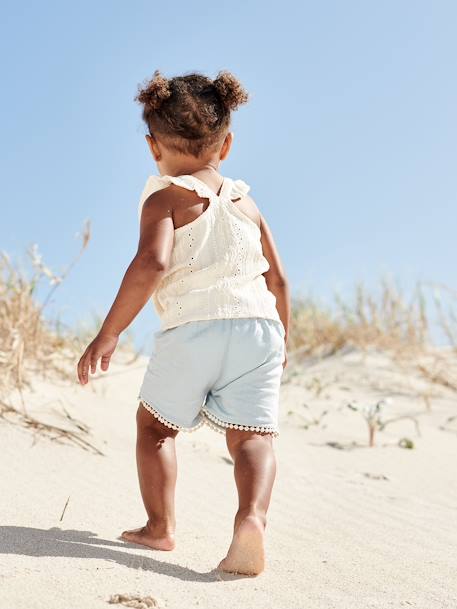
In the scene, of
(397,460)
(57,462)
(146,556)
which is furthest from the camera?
(397,460)

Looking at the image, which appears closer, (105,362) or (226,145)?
(105,362)

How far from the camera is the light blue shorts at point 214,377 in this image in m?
2.58

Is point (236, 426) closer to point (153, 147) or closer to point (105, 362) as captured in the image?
point (105, 362)

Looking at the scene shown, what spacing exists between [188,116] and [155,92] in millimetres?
156

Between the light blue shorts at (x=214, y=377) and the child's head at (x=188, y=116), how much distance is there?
606 mm

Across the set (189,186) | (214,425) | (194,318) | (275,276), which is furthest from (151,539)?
(189,186)

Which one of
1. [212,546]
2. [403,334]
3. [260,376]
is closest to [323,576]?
[212,546]

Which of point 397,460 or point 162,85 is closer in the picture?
point 162,85

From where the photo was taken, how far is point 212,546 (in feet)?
9.07

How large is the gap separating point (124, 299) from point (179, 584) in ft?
2.81

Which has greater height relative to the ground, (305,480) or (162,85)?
(162,85)

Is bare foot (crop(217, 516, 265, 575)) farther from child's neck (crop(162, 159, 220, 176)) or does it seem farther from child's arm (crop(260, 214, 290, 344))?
child's neck (crop(162, 159, 220, 176))

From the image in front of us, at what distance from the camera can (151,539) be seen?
264 cm

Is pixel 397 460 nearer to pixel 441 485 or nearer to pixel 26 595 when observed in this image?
pixel 441 485
